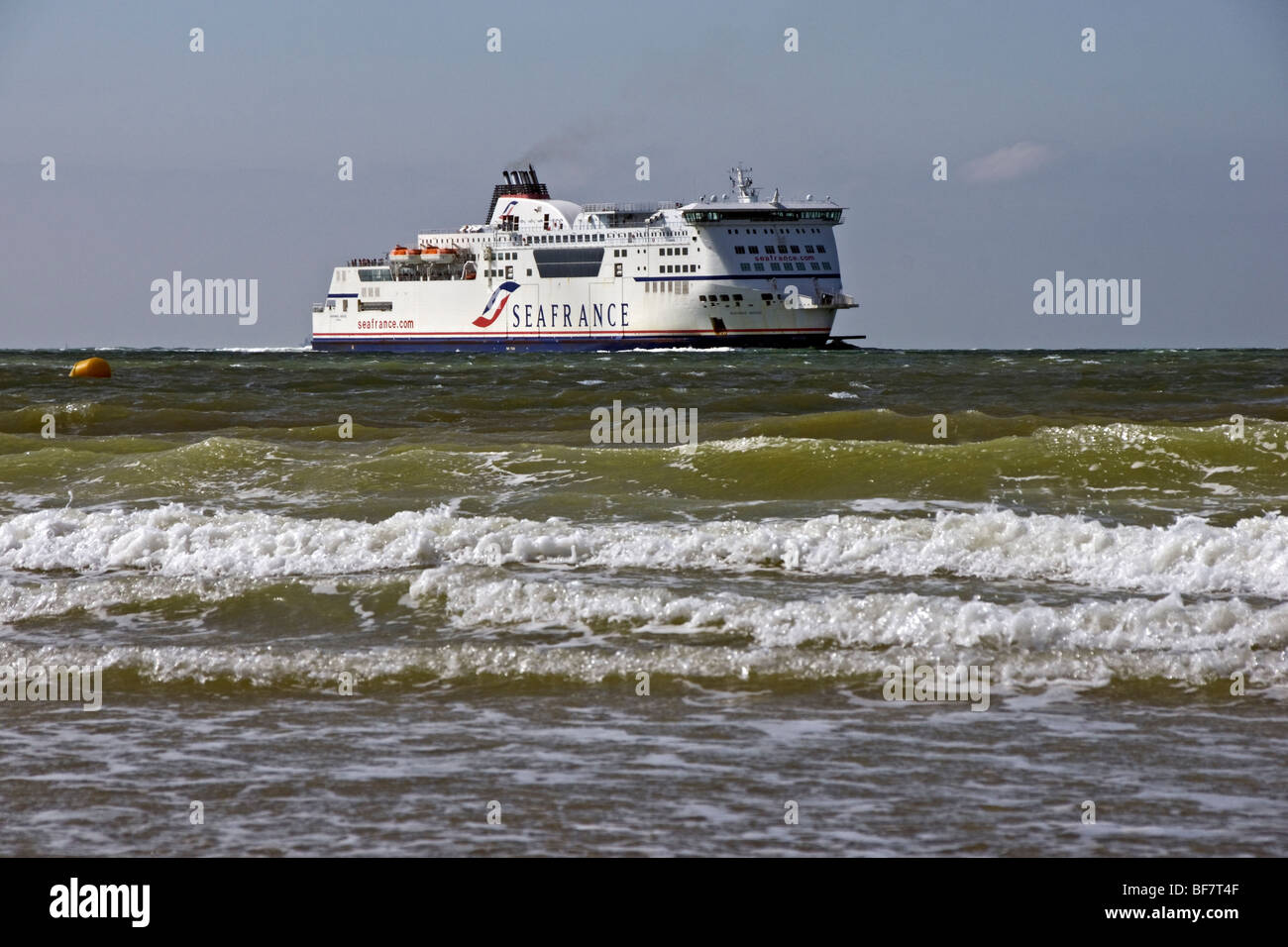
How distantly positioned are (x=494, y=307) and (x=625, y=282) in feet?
24.2

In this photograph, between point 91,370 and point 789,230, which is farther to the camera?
point 789,230

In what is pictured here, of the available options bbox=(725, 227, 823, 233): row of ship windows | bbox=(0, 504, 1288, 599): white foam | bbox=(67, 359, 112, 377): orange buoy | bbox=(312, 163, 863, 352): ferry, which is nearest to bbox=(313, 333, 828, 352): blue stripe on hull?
bbox=(312, 163, 863, 352): ferry

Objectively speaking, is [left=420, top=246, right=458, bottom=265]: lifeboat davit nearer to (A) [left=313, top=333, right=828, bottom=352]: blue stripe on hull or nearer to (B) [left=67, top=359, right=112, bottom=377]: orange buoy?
(A) [left=313, top=333, right=828, bottom=352]: blue stripe on hull

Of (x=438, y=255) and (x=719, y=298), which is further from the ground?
(x=438, y=255)

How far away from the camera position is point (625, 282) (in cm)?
6638

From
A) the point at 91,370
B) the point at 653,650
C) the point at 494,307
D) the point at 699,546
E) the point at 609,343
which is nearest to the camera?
the point at 653,650

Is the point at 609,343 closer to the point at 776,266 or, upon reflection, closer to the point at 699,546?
the point at 776,266

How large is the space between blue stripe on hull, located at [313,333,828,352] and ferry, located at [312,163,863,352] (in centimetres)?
5

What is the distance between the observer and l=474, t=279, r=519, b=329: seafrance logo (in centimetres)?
6869

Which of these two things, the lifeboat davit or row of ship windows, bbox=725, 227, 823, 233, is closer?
row of ship windows, bbox=725, 227, 823, 233

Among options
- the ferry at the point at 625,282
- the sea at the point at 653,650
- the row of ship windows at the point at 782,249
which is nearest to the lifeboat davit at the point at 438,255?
the ferry at the point at 625,282

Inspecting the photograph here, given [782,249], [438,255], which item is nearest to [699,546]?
[782,249]

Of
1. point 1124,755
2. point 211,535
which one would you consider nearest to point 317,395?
point 211,535
